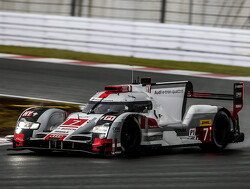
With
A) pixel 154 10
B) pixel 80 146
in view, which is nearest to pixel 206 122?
pixel 80 146

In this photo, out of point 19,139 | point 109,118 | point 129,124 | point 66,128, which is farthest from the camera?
point 19,139

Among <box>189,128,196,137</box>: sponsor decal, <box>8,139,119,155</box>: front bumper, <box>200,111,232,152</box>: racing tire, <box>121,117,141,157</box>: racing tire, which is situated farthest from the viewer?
<box>200,111,232,152</box>: racing tire

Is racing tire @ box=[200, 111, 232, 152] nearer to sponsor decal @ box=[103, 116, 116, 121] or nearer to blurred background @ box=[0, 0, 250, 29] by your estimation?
sponsor decal @ box=[103, 116, 116, 121]

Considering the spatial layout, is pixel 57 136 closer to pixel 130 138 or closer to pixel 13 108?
pixel 130 138

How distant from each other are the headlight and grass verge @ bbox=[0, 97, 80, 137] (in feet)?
9.78

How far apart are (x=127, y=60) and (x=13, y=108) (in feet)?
23.8

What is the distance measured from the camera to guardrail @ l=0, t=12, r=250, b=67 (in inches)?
736

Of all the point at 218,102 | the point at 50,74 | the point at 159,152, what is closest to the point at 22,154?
the point at 159,152

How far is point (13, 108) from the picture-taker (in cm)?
1316

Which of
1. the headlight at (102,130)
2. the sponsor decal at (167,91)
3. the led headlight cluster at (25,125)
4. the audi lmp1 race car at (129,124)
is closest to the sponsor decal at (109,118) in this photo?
the audi lmp1 race car at (129,124)

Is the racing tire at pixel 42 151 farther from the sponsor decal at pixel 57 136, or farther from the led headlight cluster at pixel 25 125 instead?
the sponsor decal at pixel 57 136

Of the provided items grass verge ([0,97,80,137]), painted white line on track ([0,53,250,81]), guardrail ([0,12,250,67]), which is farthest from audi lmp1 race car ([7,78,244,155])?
guardrail ([0,12,250,67])

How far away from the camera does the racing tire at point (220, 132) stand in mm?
10461

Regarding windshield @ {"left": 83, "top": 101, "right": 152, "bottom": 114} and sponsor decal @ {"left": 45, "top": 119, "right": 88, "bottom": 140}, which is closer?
sponsor decal @ {"left": 45, "top": 119, "right": 88, "bottom": 140}
